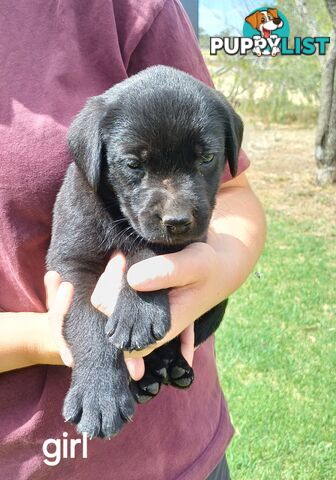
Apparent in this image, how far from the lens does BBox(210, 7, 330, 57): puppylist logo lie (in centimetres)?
808

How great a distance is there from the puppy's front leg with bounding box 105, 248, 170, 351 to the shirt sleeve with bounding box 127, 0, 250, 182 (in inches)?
23.4

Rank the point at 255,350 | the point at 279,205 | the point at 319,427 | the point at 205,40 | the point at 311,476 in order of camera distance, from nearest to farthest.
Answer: the point at 311,476 → the point at 319,427 → the point at 255,350 → the point at 279,205 → the point at 205,40

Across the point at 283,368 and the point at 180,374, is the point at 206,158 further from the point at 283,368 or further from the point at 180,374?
the point at 283,368

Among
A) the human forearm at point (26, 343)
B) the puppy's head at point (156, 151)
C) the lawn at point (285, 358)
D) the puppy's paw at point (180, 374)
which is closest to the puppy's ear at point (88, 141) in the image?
the puppy's head at point (156, 151)

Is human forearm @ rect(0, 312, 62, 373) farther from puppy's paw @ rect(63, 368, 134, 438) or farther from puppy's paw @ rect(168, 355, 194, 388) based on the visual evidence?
puppy's paw @ rect(168, 355, 194, 388)

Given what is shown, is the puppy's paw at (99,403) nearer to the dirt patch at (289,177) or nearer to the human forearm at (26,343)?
the human forearm at (26,343)

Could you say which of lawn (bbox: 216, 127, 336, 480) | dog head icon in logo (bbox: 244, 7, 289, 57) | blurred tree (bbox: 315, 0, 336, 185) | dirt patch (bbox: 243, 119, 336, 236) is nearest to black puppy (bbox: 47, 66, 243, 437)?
lawn (bbox: 216, 127, 336, 480)

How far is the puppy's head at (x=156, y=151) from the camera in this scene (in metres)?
1.40

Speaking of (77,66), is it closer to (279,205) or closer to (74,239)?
(74,239)

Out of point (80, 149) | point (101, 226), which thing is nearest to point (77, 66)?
point (80, 149)

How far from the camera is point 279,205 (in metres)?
7.42

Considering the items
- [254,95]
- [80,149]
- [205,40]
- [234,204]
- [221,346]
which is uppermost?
[80,149]

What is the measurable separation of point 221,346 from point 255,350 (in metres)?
0.23

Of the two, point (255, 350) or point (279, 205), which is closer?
→ point (255, 350)
